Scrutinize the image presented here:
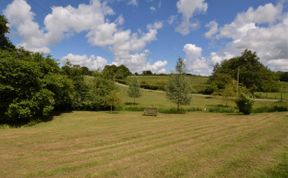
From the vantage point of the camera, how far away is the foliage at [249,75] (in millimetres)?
61500

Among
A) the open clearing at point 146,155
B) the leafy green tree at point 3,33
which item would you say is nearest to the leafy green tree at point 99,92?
the leafy green tree at point 3,33

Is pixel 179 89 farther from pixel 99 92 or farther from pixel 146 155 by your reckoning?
pixel 146 155

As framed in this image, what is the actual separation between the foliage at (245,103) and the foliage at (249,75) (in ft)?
92.1

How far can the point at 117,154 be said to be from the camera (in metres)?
10.8

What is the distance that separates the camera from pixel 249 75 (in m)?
61.8

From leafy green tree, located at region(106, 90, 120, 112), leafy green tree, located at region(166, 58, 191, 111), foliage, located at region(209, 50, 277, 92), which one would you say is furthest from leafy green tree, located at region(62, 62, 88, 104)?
foliage, located at region(209, 50, 277, 92)

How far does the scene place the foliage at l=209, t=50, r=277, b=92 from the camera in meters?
61.5

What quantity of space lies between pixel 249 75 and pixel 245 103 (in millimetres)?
34117

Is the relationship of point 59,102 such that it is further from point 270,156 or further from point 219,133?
point 270,156

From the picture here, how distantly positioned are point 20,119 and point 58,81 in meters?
5.96

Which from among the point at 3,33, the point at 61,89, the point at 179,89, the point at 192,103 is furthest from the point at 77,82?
the point at 192,103

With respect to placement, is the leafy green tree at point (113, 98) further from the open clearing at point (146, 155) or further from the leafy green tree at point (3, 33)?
the open clearing at point (146, 155)

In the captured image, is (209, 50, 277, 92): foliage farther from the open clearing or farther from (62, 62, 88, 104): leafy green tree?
the open clearing

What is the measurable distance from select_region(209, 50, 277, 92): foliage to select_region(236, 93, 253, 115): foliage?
1105 inches
